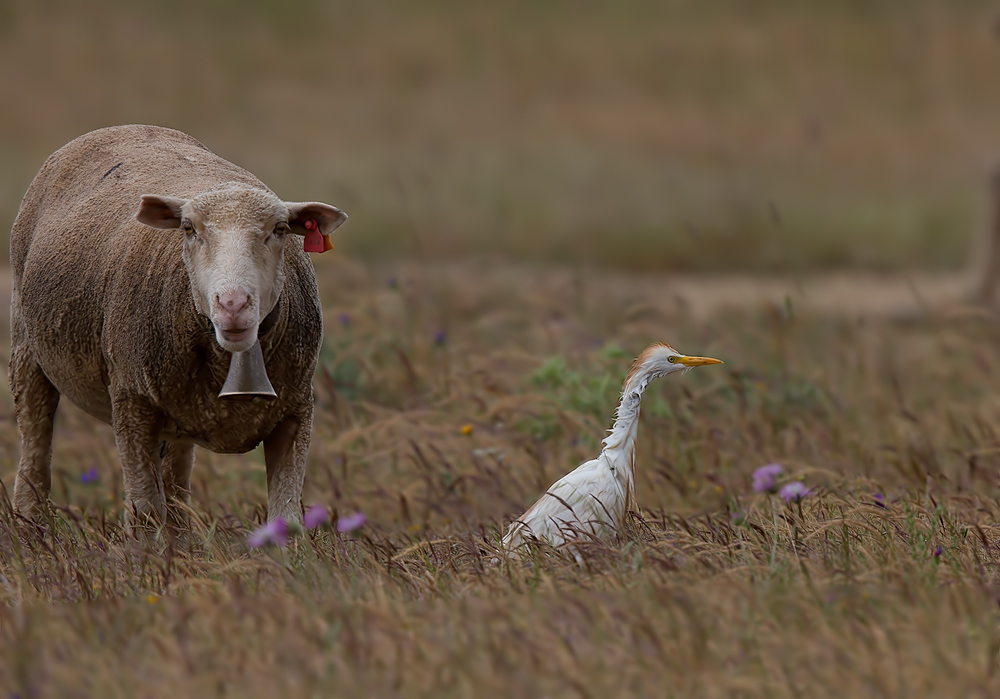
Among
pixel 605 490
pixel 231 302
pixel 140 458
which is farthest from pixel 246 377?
pixel 605 490

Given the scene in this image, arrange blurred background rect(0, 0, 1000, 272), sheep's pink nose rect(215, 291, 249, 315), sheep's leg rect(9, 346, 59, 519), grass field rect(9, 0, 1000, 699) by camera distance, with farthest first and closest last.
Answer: blurred background rect(0, 0, 1000, 272), sheep's leg rect(9, 346, 59, 519), sheep's pink nose rect(215, 291, 249, 315), grass field rect(9, 0, 1000, 699)

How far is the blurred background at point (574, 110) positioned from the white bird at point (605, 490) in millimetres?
13054

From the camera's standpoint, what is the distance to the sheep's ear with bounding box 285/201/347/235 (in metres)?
4.56

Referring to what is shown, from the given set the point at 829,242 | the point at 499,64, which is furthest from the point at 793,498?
the point at 499,64

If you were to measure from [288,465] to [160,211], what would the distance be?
3.51ft

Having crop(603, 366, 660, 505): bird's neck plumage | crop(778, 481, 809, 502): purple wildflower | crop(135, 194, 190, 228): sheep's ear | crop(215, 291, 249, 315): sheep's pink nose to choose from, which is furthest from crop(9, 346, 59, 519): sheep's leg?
crop(778, 481, 809, 502): purple wildflower

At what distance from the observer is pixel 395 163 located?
19953mm

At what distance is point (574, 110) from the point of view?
21781 mm

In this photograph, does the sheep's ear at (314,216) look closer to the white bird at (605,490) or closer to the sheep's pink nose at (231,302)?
the sheep's pink nose at (231,302)

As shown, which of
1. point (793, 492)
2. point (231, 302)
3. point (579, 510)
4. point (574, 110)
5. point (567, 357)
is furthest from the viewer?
point (574, 110)

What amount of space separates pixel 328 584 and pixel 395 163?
16.4 m

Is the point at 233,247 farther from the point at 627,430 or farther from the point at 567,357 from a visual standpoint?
the point at 567,357

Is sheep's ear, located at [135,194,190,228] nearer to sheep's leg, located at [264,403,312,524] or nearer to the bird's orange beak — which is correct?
sheep's leg, located at [264,403,312,524]

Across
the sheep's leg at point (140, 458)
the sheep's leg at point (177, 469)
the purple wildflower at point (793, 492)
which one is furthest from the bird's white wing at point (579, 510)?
the sheep's leg at point (177, 469)
